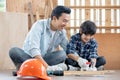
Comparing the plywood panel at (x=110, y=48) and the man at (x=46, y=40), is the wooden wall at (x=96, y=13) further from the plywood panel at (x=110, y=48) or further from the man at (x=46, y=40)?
the man at (x=46, y=40)

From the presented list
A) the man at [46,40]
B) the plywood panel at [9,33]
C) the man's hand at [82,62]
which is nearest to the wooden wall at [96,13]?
the plywood panel at [9,33]

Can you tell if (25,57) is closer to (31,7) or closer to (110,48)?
(110,48)

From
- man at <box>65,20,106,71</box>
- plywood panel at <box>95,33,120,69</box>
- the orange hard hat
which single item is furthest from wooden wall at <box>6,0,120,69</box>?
the orange hard hat

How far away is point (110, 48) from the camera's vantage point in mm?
4750

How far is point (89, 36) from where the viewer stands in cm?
307

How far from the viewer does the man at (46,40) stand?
2.77m

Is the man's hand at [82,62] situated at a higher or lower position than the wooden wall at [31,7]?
lower

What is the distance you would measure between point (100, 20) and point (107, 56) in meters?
0.71

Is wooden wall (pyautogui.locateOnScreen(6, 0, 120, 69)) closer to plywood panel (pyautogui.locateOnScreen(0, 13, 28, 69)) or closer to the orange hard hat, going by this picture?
plywood panel (pyautogui.locateOnScreen(0, 13, 28, 69))

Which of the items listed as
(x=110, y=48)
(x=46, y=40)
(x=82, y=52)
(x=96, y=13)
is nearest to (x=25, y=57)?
(x=46, y=40)

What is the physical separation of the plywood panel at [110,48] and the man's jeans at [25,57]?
5.69 ft

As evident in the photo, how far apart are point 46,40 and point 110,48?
1.98 metres

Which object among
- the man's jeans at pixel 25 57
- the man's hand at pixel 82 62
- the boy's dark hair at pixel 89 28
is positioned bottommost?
the man's hand at pixel 82 62

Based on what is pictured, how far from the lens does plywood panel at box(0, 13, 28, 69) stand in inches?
173
